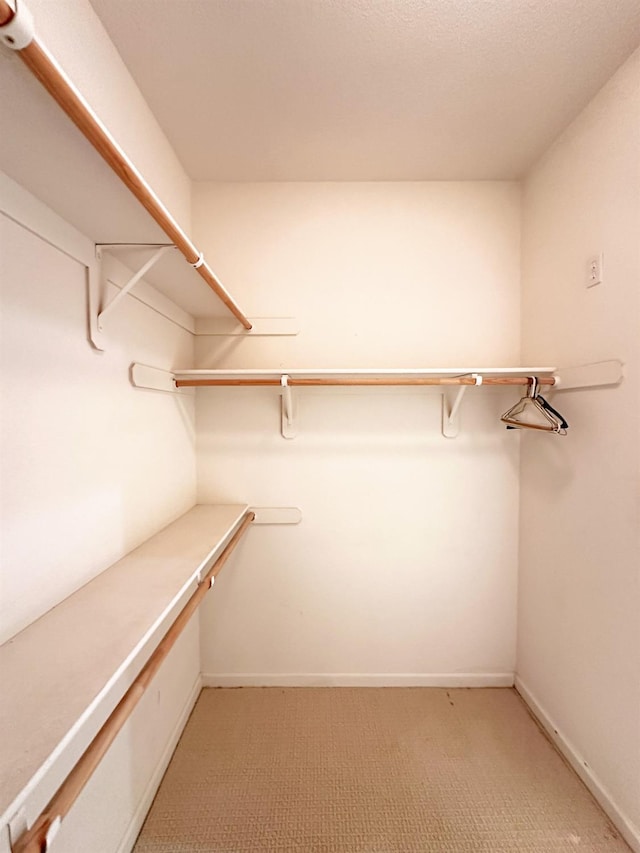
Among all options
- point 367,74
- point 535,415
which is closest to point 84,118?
point 367,74

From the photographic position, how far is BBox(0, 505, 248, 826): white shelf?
49 cm

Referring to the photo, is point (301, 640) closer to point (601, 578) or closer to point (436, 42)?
point (601, 578)

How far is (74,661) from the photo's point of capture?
67cm

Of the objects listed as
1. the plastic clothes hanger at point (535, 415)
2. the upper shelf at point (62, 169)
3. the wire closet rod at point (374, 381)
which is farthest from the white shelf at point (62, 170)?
the plastic clothes hanger at point (535, 415)

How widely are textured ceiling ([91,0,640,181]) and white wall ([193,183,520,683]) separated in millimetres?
235

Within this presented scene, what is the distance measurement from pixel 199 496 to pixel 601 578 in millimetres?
1654

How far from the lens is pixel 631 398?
1214 mm

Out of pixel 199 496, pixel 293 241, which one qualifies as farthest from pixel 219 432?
pixel 293 241

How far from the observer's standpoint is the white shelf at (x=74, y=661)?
1.62ft

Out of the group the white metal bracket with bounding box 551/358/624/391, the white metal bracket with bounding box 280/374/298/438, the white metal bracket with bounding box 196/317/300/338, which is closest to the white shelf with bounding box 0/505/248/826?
the white metal bracket with bounding box 280/374/298/438

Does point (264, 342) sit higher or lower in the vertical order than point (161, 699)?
higher

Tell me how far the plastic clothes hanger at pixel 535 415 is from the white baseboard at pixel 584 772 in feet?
3.94

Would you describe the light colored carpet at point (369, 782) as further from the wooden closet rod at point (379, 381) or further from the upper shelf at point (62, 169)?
the upper shelf at point (62, 169)

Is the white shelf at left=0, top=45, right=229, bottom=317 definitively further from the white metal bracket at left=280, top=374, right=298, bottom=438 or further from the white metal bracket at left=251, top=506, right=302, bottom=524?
the white metal bracket at left=251, top=506, right=302, bottom=524
